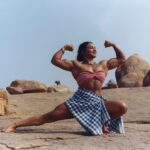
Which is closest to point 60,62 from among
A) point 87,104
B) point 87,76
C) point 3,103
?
point 87,76

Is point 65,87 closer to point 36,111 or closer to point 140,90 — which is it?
point 140,90

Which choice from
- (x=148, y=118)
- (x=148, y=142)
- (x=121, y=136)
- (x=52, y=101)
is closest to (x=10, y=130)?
(x=121, y=136)

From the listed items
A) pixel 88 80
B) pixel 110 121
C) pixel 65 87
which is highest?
pixel 88 80

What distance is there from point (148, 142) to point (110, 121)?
759 millimetres

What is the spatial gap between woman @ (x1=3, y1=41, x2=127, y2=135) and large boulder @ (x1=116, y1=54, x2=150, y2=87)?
1173cm

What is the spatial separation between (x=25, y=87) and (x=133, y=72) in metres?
4.60

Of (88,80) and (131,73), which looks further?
(131,73)

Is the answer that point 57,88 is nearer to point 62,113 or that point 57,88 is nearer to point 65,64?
point 65,64

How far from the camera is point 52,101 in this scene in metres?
12.5

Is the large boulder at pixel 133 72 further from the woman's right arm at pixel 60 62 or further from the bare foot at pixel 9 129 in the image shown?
the bare foot at pixel 9 129

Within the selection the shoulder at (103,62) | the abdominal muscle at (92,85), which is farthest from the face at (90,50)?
the abdominal muscle at (92,85)

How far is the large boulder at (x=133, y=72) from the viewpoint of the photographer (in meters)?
17.9

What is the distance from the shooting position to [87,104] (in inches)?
223

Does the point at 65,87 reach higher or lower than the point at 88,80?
lower
